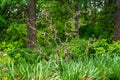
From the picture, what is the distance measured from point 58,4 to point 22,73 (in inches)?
452

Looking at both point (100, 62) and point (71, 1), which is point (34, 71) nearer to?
point (100, 62)

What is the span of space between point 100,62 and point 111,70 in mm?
651

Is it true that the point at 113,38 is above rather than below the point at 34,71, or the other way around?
below

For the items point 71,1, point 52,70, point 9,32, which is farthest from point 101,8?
point 52,70

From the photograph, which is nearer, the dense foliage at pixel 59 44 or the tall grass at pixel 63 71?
the tall grass at pixel 63 71

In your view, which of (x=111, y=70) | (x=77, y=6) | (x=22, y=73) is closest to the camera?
(x=22, y=73)

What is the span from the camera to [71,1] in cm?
2072

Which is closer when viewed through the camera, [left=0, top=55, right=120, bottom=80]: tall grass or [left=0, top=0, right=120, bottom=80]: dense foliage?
[left=0, top=55, right=120, bottom=80]: tall grass

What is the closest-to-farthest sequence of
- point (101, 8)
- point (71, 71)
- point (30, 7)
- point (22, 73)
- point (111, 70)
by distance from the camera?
point (22, 73), point (71, 71), point (111, 70), point (30, 7), point (101, 8)

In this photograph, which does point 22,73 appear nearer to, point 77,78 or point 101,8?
point 77,78

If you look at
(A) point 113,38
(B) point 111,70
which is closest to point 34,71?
(B) point 111,70

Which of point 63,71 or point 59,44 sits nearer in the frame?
point 63,71

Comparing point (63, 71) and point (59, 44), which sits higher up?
point (63, 71)

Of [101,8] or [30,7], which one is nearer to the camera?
[30,7]
